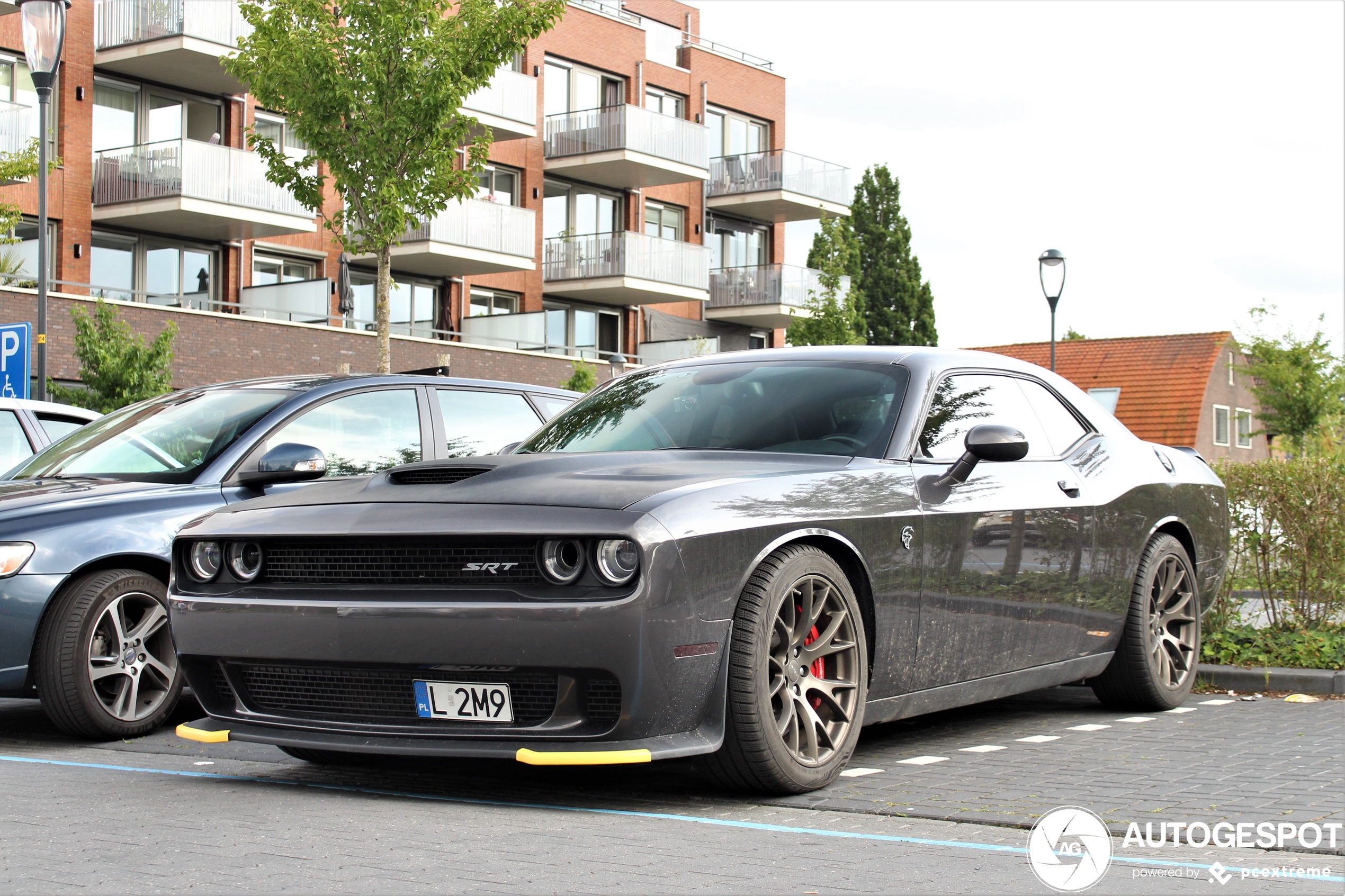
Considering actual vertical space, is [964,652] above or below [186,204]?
below

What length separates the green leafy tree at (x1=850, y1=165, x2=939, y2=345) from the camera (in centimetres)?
6806

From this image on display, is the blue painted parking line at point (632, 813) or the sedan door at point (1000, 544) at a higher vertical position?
the sedan door at point (1000, 544)

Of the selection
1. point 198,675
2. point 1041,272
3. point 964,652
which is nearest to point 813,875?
point 964,652

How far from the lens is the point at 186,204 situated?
27969 millimetres

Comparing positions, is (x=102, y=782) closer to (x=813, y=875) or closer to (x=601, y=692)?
(x=601, y=692)

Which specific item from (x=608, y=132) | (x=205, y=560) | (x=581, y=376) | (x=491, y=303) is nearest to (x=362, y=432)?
(x=205, y=560)

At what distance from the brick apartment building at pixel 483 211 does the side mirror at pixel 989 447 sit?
826 inches

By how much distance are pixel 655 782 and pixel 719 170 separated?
128 ft

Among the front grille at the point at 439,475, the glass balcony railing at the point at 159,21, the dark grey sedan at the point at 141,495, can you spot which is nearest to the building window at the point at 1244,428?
the glass balcony railing at the point at 159,21

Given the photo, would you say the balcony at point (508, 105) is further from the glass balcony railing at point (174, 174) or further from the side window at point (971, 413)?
the side window at point (971, 413)

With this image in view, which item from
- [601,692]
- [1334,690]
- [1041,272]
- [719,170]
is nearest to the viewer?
[601,692]

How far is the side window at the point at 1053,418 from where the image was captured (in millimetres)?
6961

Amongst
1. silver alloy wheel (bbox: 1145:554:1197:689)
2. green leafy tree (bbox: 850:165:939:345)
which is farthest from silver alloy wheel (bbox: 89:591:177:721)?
green leafy tree (bbox: 850:165:939:345)

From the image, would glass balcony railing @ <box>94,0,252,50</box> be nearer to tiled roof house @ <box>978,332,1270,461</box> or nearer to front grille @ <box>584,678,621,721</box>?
front grille @ <box>584,678,621,721</box>
